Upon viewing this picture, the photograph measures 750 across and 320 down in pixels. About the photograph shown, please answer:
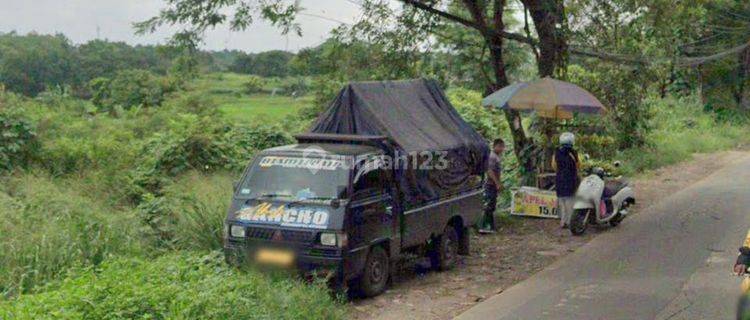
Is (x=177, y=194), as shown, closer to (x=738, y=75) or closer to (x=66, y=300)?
(x=66, y=300)

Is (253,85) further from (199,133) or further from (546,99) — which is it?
(546,99)

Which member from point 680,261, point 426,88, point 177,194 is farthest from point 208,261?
point 680,261

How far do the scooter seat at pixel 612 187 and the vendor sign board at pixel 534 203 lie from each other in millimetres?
1010

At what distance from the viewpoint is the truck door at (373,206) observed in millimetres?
9625

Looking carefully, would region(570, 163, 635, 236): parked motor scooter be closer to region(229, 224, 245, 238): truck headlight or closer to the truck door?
the truck door

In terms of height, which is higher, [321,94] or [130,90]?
[130,90]

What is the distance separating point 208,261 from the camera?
986cm

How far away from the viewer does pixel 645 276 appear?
1073 cm

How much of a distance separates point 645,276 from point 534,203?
467 cm

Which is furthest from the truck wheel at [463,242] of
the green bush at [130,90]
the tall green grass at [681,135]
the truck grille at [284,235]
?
the green bush at [130,90]

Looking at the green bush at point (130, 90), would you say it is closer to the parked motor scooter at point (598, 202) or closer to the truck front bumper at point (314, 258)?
the parked motor scooter at point (598, 202)

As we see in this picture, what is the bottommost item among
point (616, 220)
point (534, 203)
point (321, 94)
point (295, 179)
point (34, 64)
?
point (616, 220)

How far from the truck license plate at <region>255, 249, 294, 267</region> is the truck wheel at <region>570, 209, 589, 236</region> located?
6115 millimetres

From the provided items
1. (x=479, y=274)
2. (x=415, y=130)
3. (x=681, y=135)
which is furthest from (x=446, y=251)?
(x=681, y=135)
